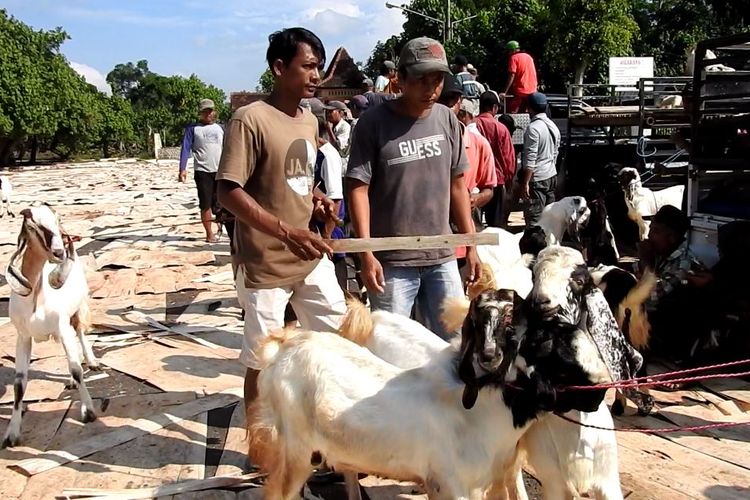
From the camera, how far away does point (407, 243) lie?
3303 mm

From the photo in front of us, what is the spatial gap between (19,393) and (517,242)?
4.19m

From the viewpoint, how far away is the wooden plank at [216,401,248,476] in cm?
Answer: 436

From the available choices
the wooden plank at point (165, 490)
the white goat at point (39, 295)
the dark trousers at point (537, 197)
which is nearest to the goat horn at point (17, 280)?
the white goat at point (39, 295)

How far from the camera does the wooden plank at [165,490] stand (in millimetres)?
3996

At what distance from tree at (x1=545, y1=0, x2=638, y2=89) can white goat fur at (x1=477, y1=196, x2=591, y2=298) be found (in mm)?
21400

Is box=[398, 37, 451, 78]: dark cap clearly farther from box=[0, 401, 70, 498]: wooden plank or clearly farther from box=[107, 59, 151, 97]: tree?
box=[107, 59, 151, 97]: tree

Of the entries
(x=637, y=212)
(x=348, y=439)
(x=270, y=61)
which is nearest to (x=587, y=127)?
(x=637, y=212)

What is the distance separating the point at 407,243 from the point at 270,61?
124 cm

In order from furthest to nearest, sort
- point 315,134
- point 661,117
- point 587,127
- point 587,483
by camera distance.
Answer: point 587,127, point 661,117, point 315,134, point 587,483

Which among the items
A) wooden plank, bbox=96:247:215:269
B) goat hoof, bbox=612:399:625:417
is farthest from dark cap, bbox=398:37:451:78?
wooden plank, bbox=96:247:215:269

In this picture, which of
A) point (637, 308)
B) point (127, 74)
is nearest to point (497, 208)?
point (637, 308)

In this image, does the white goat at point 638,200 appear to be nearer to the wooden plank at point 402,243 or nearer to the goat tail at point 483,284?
the goat tail at point 483,284

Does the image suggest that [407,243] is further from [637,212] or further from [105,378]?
[637,212]

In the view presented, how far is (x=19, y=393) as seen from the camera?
4.96 metres
